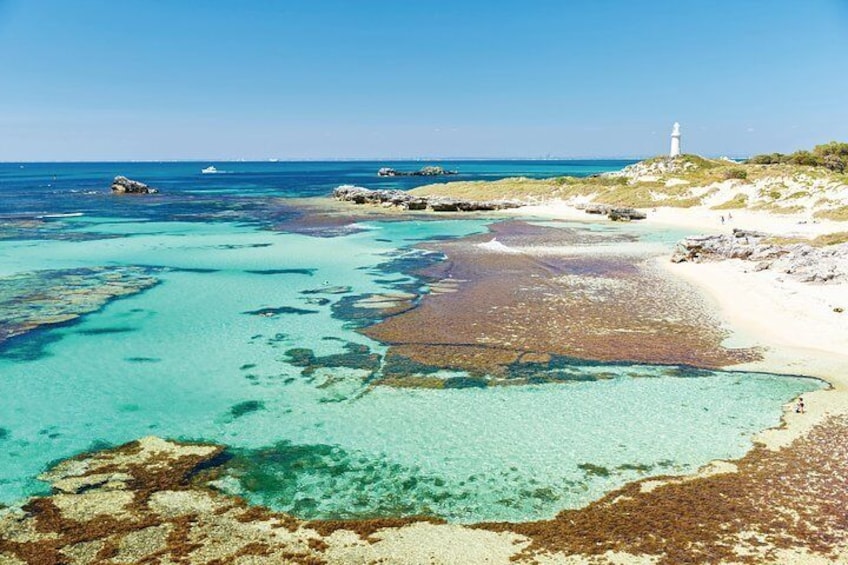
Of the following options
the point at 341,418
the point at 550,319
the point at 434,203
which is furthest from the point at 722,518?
the point at 434,203

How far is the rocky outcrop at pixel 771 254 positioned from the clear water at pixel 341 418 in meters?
13.9

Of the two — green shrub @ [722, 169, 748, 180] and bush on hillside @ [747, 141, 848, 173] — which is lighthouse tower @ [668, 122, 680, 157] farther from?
green shrub @ [722, 169, 748, 180]

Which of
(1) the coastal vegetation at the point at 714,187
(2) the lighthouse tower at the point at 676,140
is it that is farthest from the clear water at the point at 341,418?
(2) the lighthouse tower at the point at 676,140

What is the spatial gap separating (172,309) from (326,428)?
15.0 m

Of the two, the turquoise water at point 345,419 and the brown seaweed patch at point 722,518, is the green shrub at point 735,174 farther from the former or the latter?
the brown seaweed patch at point 722,518

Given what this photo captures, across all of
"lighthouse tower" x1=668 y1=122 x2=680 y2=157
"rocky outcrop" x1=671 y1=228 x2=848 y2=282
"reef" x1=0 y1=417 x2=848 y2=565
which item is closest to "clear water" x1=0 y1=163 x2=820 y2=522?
"reef" x1=0 y1=417 x2=848 y2=565

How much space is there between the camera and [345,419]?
1595 centimetres

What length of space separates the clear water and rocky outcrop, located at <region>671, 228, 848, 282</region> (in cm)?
1393

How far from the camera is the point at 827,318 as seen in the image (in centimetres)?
2330

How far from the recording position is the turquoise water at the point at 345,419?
12.8 metres

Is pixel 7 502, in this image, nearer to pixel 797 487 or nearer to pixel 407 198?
pixel 797 487

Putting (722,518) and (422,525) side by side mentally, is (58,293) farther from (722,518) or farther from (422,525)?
(722,518)

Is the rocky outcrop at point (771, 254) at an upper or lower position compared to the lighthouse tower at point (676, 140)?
lower

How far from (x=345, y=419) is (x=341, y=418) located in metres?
0.14
